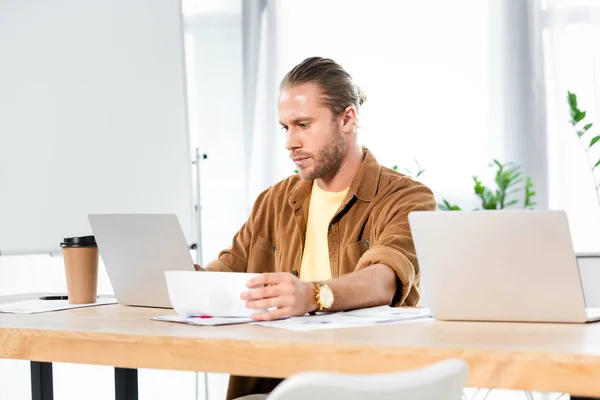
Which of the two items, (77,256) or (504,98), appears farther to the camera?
(504,98)

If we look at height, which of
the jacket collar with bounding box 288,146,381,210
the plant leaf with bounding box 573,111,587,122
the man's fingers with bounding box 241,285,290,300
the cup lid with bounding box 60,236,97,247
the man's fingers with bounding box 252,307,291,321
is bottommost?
the man's fingers with bounding box 252,307,291,321

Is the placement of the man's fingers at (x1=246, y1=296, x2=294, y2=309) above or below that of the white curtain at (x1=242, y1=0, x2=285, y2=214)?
below

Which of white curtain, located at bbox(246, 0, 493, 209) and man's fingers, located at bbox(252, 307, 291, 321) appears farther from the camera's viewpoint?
white curtain, located at bbox(246, 0, 493, 209)

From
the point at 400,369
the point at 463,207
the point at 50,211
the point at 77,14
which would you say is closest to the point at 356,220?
the point at 400,369

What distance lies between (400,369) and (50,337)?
651mm

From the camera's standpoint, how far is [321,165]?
86.7 inches

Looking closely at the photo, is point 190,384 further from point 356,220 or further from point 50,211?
point 356,220

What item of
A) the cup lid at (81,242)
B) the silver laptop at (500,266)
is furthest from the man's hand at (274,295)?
the cup lid at (81,242)


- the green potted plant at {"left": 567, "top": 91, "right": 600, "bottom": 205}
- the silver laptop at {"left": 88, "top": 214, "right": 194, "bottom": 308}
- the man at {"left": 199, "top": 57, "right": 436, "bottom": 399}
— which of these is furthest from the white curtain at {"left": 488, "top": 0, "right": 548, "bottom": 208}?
the silver laptop at {"left": 88, "top": 214, "right": 194, "bottom": 308}

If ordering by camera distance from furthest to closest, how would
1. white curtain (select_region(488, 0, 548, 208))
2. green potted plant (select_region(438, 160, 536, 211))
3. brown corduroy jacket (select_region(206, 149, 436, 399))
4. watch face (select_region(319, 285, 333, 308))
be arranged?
white curtain (select_region(488, 0, 548, 208))
green potted plant (select_region(438, 160, 536, 211))
brown corduroy jacket (select_region(206, 149, 436, 399))
watch face (select_region(319, 285, 333, 308))

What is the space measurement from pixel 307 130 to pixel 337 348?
41.6 inches

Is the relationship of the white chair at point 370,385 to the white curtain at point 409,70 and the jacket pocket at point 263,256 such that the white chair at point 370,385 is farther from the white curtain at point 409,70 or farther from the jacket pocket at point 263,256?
the white curtain at point 409,70

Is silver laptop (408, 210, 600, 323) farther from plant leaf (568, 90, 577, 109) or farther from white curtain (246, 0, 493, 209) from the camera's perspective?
white curtain (246, 0, 493, 209)

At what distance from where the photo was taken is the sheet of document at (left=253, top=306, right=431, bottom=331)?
145 centimetres
